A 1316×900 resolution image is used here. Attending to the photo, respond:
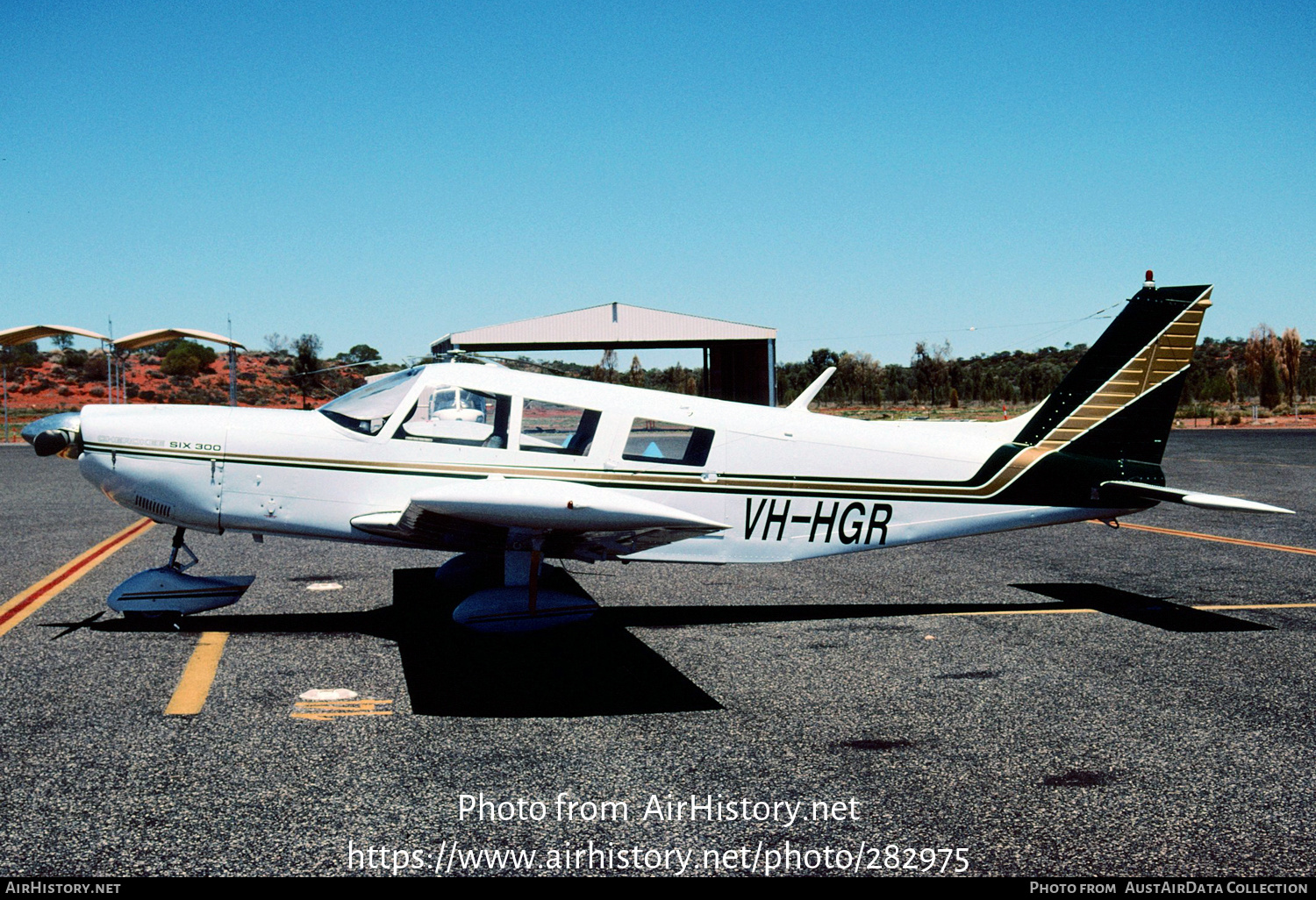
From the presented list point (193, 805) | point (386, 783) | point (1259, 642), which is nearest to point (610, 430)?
point (386, 783)

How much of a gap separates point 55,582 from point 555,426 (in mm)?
5484

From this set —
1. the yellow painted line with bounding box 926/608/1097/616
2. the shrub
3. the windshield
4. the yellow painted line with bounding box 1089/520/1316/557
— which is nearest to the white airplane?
the windshield

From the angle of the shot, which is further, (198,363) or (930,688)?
(198,363)

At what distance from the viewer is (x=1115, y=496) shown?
8156 millimetres

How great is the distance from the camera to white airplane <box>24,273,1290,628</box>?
7000 mm

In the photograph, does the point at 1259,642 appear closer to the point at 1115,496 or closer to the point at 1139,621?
the point at 1139,621

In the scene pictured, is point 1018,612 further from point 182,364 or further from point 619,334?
point 182,364

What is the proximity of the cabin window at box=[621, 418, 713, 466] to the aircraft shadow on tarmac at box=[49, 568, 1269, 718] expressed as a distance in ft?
4.44

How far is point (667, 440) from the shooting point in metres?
7.69

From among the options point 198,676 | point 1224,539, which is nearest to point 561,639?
point 198,676

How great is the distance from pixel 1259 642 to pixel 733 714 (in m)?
4.35

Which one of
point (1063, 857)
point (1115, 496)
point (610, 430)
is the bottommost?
point (1063, 857)

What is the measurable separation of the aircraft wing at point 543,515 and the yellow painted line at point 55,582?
3.54m
